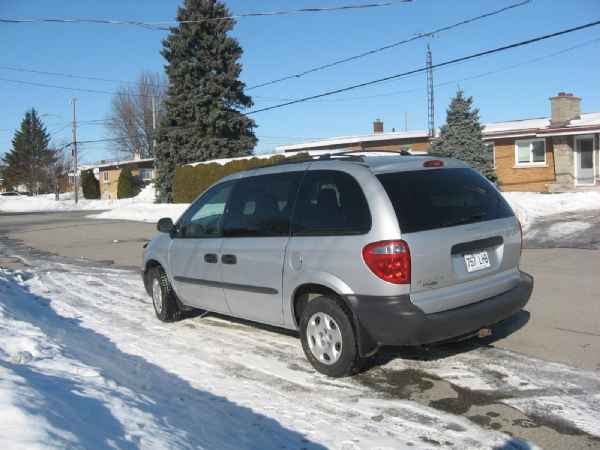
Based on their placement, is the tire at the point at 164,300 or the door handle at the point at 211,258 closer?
the door handle at the point at 211,258

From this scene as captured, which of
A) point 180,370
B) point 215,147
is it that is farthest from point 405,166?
point 215,147

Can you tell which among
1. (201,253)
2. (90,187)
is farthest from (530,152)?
(90,187)

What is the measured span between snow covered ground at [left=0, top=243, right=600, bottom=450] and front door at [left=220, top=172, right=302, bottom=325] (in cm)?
50

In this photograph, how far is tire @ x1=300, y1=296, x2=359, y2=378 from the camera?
186 inches

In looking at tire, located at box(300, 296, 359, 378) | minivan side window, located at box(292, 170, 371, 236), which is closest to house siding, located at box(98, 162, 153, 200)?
minivan side window, located at box(292, 170, 371, 236)

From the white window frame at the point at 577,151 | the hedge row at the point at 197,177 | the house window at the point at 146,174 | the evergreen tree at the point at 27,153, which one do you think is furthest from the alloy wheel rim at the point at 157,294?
the evergreen tree at the point at 27,153

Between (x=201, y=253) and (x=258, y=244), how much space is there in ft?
3.50

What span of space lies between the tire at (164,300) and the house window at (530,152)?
22245mm

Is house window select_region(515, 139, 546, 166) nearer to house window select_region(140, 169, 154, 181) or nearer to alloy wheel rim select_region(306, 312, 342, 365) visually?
alloy wheel rim select_region(306, 312, 342, 365)

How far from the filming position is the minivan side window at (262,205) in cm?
536

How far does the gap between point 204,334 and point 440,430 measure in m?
3.29

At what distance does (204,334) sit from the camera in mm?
6473

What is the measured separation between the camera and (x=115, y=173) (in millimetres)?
62312

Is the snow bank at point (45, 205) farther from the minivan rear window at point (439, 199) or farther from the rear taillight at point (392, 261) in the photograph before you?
the rear taillight at point (392, 261)
